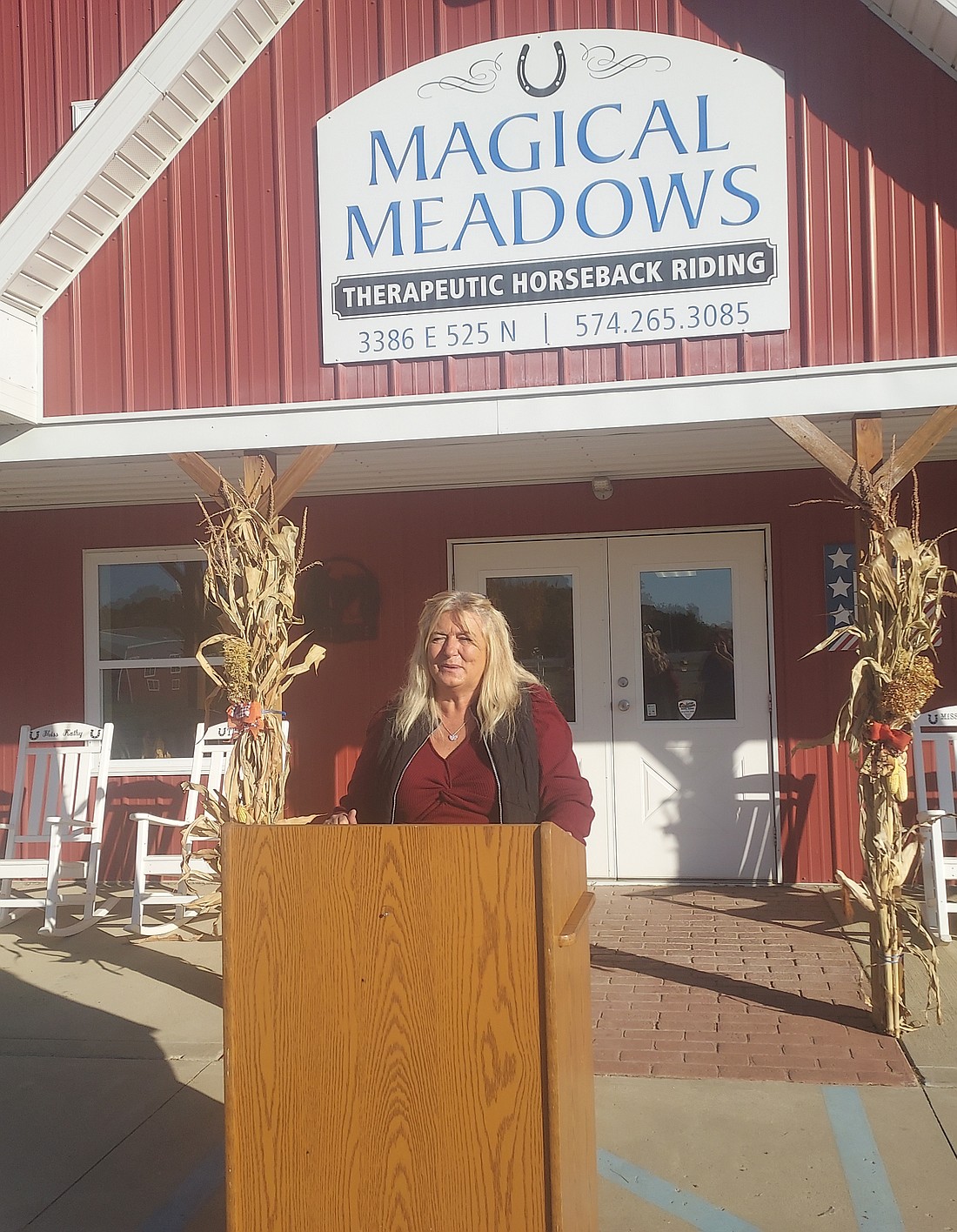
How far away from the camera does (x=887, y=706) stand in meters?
4.72

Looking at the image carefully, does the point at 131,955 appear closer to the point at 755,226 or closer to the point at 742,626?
the point at 742,626

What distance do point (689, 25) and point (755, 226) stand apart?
103cm

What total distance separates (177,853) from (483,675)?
5428 mm

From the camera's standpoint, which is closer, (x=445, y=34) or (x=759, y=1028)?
(x=759, y=1028)

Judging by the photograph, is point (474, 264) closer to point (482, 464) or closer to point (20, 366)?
point (482, 464)

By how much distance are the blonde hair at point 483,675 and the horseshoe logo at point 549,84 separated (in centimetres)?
317

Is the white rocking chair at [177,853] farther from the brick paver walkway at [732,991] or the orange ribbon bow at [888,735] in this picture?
the orange ribbon bow at [888,735]

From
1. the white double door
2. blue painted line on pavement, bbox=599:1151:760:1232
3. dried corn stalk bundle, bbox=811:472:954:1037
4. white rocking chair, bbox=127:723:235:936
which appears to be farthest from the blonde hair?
the white double door

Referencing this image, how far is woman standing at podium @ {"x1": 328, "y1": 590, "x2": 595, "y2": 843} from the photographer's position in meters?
3.08

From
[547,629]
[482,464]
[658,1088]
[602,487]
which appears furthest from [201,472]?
[658,1088]

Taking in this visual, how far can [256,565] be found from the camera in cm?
525

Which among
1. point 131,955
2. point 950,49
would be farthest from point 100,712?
point 950,49

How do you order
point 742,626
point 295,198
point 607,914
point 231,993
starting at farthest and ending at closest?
point 742,626 → point 607,914 → point 295,198 → point 231,993

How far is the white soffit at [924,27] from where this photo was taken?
16.4ft
